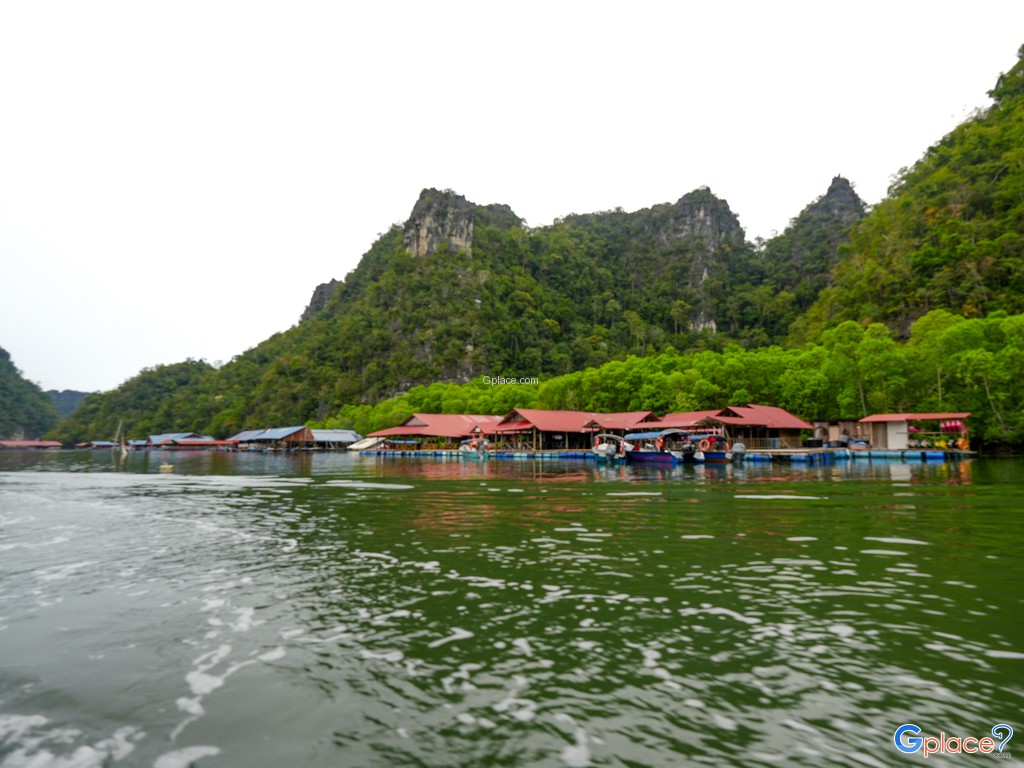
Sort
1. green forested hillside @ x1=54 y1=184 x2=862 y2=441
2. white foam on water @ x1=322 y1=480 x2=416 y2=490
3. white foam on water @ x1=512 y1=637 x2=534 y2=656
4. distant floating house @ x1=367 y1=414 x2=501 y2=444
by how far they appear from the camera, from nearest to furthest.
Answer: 1. white foam on water @ x1=512 y1=637 x2=534 y2=656
2. white foam on water @ x1=322 y1=480 x2=416 y2=490
3. distant floating house @ x1=367 y1=414 x2=501 y2=444
4. green forested hillside @ x1=54 y1=184 x2=862 y2=441

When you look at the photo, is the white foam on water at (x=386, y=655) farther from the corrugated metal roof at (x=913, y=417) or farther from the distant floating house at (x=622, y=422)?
the distant floating house at (x=622, y=422)

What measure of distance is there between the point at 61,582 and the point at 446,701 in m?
7.84

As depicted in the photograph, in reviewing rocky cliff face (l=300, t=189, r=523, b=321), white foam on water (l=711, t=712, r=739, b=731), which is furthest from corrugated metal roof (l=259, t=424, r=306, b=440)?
white foam on water (l=711, t=712, r=739, b=731)

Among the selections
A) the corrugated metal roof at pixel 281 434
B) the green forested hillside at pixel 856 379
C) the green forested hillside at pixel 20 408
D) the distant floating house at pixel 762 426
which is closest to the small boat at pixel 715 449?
the distant floating house at pixel 762 426

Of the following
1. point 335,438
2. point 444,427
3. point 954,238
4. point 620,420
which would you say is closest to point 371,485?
point 620,420

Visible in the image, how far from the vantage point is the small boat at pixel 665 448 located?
131 ft

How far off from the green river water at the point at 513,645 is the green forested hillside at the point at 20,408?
195 metres

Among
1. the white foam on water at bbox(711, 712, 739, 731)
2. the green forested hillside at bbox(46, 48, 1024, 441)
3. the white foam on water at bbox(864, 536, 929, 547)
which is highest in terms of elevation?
the green forested hillside at bbox(46, 48, 1024, 441)

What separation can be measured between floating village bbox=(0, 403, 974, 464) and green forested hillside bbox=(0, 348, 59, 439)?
145 meters

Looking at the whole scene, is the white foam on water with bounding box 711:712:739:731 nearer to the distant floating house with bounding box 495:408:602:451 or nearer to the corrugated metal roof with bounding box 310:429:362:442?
the distant floating house with bounding box 495:408:602:451

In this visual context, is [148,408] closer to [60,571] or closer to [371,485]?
[371,485]

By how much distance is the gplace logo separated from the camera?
4074 millimetres

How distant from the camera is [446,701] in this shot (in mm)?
4812

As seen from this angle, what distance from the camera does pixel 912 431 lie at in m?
44.8
